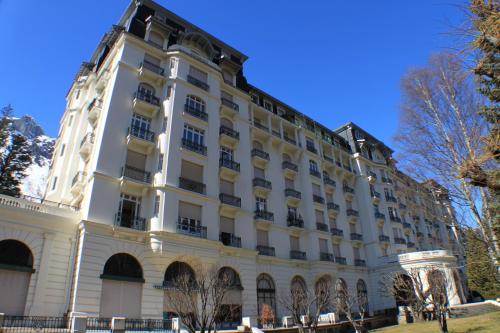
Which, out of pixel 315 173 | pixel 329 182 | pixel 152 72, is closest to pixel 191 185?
pixel 152 72

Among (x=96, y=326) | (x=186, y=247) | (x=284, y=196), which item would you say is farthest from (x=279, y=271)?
(x=96, y=326)

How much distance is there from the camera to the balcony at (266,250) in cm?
2856

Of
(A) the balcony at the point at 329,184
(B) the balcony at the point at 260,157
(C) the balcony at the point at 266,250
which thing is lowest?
(C) the balcony at the point at 266,250

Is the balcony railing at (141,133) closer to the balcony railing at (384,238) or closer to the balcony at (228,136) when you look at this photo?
the balcony at (228,136)

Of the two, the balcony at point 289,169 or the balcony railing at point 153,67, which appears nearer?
the balcony railing at point 153,67

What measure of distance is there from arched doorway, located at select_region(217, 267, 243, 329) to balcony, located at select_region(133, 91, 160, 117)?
13.3 meters

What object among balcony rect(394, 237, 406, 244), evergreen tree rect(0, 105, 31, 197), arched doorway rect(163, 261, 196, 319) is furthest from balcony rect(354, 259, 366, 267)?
evergreen tree rect(0, 105, 31, 197)

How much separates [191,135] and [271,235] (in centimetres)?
1194

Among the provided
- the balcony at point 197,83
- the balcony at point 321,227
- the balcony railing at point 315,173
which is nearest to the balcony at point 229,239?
the balcony at point 321,227

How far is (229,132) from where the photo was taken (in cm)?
2969

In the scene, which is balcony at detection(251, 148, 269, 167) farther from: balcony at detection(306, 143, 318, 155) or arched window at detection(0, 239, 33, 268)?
arched window at detection(0, 239, 33, 268)

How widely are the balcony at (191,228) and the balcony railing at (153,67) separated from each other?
1230 centimetres

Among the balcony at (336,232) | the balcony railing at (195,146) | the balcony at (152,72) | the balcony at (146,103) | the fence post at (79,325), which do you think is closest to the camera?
the fence post at (79,325)

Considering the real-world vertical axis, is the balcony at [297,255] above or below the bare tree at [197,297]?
above
